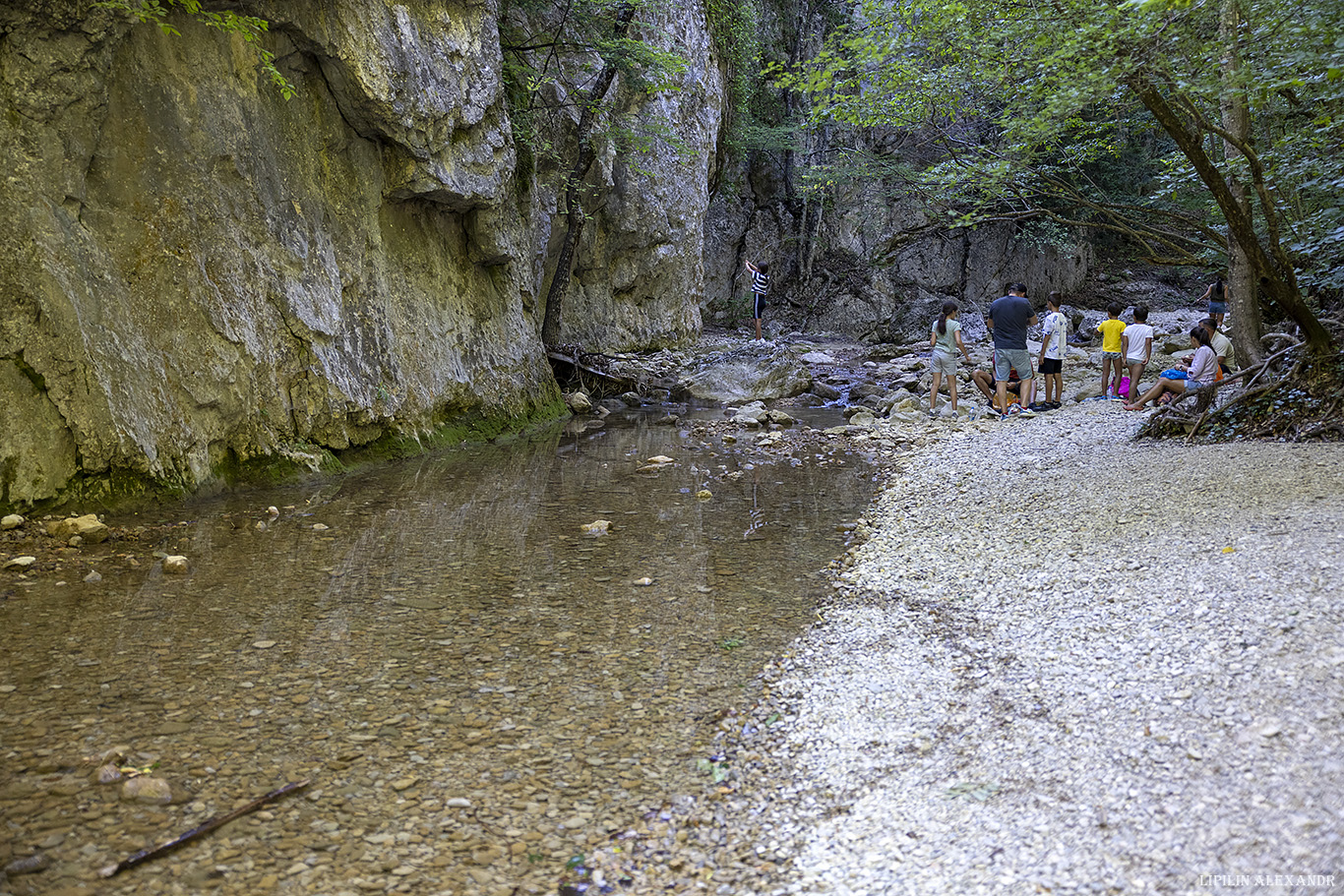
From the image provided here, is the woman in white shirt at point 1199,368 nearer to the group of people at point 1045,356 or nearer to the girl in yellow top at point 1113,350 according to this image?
the group of people at point 1045,356

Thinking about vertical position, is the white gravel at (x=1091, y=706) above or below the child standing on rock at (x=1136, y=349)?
below

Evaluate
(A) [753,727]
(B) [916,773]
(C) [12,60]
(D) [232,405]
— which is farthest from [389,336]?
(B) [916,773]

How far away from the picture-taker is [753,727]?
12.4ft

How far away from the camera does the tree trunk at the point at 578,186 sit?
1579 centimetres

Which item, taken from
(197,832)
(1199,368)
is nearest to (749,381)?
(1199,368)

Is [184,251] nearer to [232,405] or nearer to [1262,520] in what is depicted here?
[232,405]

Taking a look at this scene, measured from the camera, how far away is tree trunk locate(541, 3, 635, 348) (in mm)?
15789

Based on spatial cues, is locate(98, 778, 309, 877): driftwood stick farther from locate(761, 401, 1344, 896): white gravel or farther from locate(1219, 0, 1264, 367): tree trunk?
locate(1219, 0, 1264, 367): tree trunk

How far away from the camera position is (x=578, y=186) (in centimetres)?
1570

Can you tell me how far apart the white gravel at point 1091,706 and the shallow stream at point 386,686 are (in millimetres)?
632

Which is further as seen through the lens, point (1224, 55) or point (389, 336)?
point (389, 336)

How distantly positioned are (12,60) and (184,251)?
1965mm

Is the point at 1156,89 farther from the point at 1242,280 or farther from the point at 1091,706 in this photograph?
the point at 1091,706

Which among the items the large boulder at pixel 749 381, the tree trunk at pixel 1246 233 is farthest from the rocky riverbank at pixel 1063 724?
the large boulder at pixel 749 381
